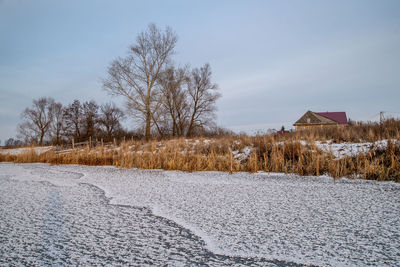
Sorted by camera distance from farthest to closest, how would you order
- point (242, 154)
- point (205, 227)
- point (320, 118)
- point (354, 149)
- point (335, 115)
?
point (335, 115) → point (320, 118) → point (242, 154) → point (354, 149) → point (205, 227)

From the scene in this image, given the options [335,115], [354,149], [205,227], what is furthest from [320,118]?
[205,227]

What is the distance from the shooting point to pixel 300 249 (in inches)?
55.7

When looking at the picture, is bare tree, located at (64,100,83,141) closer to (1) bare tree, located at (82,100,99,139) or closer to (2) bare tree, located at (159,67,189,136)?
(1) bare tree, located at (82,100,99,139)

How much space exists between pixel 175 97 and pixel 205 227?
22165 millimetres

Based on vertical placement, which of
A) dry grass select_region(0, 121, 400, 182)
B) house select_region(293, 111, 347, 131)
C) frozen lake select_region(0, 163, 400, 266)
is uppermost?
house select_region(293, 111, 347, 131)

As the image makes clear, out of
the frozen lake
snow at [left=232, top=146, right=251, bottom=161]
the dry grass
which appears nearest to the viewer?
the frozen lake

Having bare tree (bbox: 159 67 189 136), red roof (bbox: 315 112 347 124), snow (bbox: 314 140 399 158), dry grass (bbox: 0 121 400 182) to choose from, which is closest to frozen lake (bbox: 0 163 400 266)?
dry grass (bbox: 0 121 400 182)

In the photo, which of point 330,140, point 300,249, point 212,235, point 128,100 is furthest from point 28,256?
point 128,100

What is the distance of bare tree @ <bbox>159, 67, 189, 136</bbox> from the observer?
20259mm

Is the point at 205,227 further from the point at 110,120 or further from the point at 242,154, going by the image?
the point at 110,120

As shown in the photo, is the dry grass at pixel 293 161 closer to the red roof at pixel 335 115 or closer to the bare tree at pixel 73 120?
the bare tree at pixel 73 120

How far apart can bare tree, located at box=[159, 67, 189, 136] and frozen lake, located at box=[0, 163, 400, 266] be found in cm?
1698

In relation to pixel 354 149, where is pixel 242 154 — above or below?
below

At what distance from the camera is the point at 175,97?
23.3 m
